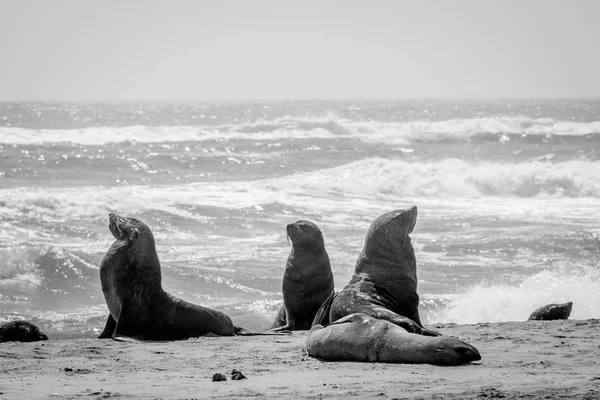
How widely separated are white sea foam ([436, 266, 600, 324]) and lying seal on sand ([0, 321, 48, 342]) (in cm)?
564

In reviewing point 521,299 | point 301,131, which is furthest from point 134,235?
point 301,131

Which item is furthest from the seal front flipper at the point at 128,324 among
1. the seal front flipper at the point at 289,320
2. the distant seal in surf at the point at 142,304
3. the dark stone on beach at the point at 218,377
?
the dark stone on beach at the point at 218,377

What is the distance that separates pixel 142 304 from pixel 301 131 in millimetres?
47087

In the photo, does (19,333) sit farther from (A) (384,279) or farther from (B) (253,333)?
(A) (384,279)

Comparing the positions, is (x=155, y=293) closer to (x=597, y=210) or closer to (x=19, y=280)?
(x=19, y=280)

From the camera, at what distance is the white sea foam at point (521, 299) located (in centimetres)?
1277

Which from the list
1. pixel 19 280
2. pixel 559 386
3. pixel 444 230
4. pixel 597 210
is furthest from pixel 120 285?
pixel 597 210

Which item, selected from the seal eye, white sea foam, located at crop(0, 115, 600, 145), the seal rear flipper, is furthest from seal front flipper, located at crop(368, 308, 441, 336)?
white sea foam, located at crop(0, 115, 600, 145)

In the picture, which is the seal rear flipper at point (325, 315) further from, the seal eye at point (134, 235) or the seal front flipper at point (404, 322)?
the seal eye at point (134, 235)

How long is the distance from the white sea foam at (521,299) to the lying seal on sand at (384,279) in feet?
14.0

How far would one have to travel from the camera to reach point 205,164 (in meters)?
36.9

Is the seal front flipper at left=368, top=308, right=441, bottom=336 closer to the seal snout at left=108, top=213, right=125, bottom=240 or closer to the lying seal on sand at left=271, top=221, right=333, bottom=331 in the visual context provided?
the lying seal on sand at left=271, top=221, right=333, bottom=331

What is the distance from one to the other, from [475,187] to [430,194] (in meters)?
2.07

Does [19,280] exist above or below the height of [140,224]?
below
